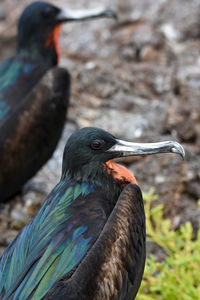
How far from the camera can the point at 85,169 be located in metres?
2.25

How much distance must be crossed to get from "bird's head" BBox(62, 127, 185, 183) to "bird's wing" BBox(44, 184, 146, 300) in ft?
0.78

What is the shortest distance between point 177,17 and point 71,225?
2919mm

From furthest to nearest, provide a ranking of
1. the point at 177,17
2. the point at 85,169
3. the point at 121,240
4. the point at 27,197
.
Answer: the point at 177,17
the point at 27,197
the point at 85,169
the point at 121,240

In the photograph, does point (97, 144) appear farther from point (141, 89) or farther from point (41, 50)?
point (141, 89)

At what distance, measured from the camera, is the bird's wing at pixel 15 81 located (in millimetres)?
3260

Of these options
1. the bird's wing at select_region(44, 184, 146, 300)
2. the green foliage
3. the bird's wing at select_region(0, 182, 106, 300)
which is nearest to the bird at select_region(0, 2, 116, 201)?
the green foliage

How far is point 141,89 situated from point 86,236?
7.62 ft

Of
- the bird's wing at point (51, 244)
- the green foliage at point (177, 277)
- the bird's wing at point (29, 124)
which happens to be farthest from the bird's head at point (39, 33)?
the bird's wing at point (51, 244)

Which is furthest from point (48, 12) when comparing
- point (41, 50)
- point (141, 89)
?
point (141, 89)

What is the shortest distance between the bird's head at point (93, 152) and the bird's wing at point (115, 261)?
0.78 feet

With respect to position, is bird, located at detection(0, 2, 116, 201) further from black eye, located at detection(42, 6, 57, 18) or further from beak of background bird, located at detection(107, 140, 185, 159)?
beak of background bird, located at detection(107, 140, 185, 159)

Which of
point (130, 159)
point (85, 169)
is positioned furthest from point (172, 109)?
point (85, 169)

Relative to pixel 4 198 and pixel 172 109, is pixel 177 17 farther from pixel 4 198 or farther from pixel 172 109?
pixel 4 198

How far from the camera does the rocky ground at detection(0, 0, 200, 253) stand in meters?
3.42
